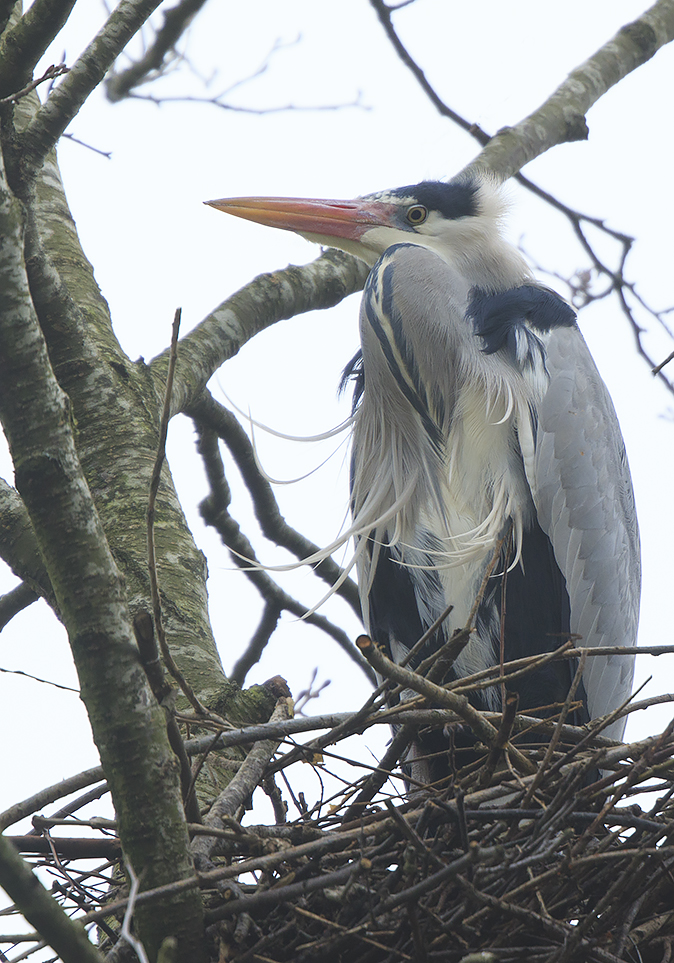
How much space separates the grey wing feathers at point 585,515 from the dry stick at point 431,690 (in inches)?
33.5

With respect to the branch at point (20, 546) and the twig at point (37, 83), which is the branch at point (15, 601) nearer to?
the branch at point (20, 546)

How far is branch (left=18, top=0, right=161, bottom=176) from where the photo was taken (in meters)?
1.78

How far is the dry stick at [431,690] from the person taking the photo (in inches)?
51.1

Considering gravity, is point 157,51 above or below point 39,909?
above

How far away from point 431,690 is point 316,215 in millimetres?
1958

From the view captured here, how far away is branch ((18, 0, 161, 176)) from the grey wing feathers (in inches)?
50.8

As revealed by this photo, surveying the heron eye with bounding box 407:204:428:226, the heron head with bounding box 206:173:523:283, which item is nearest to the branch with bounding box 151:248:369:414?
the heron head with bounding box 206:173:523:283

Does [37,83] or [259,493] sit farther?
[259,493]

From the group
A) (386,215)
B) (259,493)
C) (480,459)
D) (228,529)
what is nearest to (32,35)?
(480,459)

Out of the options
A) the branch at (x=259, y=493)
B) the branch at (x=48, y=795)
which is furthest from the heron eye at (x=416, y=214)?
the branch at (x=48, y=795)

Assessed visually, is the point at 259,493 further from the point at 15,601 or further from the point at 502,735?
the point at 502,735

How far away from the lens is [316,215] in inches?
119

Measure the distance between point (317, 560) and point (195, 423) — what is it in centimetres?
67

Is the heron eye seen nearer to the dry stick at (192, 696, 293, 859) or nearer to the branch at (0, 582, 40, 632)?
the branch at (0, 582, 40, 632)
